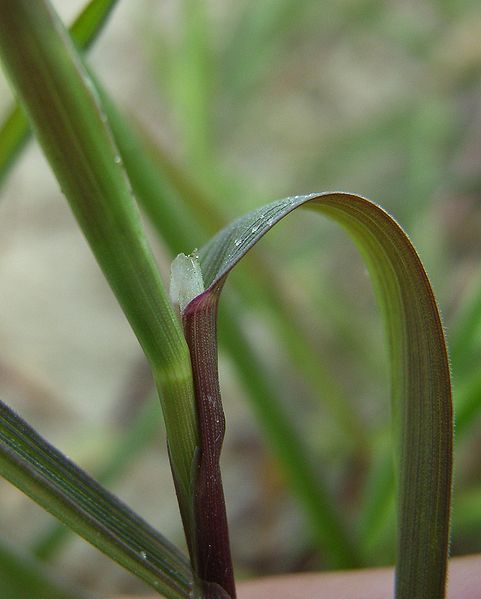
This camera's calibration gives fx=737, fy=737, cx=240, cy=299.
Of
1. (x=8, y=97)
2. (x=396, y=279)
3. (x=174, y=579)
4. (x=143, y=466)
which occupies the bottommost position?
(x=143, y=466)

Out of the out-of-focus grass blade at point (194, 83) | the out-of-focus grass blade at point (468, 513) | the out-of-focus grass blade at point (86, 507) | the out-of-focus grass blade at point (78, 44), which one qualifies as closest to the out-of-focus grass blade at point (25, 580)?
the out-of-focus grass blade at point (86, 507)

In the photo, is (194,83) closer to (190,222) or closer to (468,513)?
(190,222)

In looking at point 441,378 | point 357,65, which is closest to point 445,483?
point 441,378

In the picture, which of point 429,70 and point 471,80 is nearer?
point 471,80

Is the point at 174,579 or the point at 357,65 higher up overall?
the point at 357,65

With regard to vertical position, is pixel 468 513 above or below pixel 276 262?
below

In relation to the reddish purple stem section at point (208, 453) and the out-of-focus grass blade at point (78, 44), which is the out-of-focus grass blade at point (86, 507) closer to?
the reddish purple stem section at point (208, 453)

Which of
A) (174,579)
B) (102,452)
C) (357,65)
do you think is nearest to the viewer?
(174,579)

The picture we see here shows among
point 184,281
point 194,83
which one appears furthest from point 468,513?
point 194,83

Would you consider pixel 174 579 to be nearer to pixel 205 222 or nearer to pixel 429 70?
pixel 205 222
